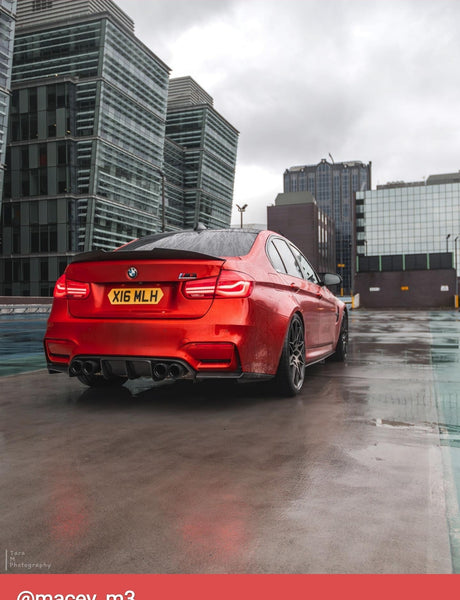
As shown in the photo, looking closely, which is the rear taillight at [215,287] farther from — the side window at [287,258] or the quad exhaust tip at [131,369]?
the side window at [287,258]

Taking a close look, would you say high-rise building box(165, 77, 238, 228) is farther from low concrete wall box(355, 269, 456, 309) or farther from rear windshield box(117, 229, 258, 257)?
rear windshield box(117, 229, 258, 257)

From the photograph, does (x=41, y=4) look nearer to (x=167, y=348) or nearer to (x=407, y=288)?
(x=407, y=288)

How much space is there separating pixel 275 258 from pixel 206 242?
0.75 m

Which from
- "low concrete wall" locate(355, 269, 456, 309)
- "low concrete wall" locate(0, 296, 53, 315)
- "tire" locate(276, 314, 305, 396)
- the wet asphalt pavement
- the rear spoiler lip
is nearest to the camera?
the wet asphalt pavement

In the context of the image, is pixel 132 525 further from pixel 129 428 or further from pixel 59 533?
pixel 129 428

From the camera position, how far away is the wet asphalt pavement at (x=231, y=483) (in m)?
2.01

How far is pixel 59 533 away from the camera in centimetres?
220

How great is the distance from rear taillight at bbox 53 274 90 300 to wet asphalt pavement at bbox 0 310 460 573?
38.4 inches

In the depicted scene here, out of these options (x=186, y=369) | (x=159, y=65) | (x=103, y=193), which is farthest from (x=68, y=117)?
(x=186, y=369)

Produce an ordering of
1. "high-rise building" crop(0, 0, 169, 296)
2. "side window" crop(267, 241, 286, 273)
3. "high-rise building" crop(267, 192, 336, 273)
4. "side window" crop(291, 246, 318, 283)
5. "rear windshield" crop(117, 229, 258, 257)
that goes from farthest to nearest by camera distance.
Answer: "high-rise building" crop(267, 192, 336, 273) < "high-rise building" crop(0, 0, 169, 296) < "side window" crop(291, 246, 318, 283) < "side window" crop(267, 241, 286, 273) < "rear windshield" crop(117, 229, 258, 257)

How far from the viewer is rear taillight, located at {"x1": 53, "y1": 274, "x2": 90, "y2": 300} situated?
15.6ft

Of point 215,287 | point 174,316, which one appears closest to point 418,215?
point 215,287

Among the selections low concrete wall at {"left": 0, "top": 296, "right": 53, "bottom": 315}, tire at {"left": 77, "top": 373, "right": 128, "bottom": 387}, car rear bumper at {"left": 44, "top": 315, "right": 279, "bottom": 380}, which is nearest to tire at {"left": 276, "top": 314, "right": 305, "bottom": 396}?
car rear bumper at {"left": 44, "top": 315, "right": 279, "bottom": 380}

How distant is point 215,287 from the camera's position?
174 inches
